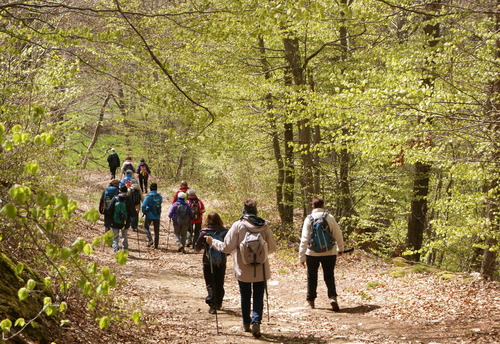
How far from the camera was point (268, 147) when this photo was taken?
56.5 ft

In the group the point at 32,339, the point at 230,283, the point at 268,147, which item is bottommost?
the point at 230,283

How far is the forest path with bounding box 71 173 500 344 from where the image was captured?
6.67 meters

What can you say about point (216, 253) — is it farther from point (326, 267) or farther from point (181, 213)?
point (181, 213)

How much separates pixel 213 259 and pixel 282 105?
8.53 m

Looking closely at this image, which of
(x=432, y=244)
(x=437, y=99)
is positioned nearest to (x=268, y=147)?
(x=432, y=244)

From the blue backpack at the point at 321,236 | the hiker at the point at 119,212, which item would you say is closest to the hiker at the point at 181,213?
the hiker at the point at 119,212

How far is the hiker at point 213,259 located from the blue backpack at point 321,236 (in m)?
1.53

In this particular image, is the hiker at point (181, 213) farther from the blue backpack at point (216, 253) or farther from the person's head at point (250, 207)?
the person's head at point (250, 207)

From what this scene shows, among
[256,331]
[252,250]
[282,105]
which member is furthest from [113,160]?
[256,331]

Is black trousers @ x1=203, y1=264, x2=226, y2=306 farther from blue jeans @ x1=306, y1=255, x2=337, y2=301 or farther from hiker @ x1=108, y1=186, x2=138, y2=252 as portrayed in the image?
hiker @ x1=108, y1=186, x2=138, y2=252

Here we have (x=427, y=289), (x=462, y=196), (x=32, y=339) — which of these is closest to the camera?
(x=32, y=339)

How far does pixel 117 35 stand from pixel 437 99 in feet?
17.8

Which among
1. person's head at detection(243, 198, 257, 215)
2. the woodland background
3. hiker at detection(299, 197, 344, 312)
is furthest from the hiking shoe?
the woodland background

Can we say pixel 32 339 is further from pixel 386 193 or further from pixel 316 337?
pixel 386 193
